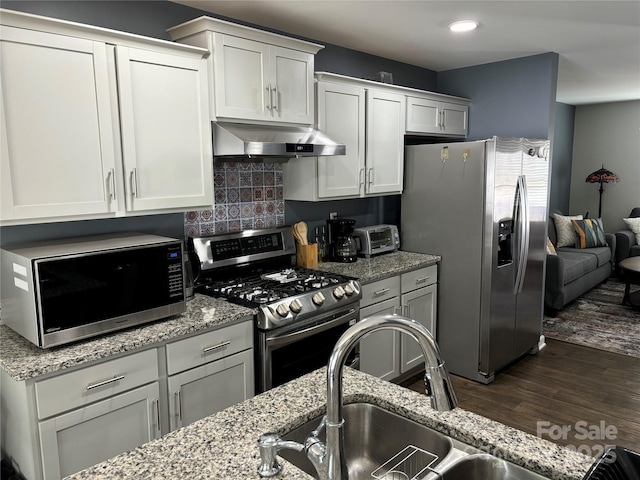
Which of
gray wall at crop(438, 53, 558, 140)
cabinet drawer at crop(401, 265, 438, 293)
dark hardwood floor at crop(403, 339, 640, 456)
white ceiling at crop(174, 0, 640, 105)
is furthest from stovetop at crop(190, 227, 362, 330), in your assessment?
gray wall at crop(438, 53, 558, 140)

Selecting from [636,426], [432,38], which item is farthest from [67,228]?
[636,426]

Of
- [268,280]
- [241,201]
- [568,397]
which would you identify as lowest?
[568,397]

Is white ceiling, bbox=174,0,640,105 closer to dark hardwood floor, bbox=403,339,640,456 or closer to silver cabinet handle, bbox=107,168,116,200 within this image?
silver cabinet handle, bbox=107,168,116,200

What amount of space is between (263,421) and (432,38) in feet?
9.85

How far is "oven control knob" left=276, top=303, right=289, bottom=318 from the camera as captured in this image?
8.03 ft

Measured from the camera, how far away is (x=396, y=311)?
3.42 meters

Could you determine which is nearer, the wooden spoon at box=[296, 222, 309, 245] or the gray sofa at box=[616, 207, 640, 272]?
the wooden spoon at box=[296, 222, 309, 245]

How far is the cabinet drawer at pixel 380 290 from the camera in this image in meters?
3.15

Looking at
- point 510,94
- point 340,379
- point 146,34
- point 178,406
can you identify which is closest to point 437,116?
point 510,94

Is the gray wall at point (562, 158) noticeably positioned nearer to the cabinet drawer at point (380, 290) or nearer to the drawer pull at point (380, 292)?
the cabinet drawer at point (380, 290)

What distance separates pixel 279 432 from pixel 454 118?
3637 millimetres

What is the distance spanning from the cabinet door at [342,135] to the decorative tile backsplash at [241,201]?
13.5 inches

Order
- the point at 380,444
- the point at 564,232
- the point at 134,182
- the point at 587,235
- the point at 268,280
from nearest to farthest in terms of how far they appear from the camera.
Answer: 1. the point at 380,444
2. the point at 134,182
3. the point at 268,280
4. the point at 587,235
5. the point at 564,232

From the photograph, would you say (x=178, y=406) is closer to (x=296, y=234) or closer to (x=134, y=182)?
(x=134, y=182)
